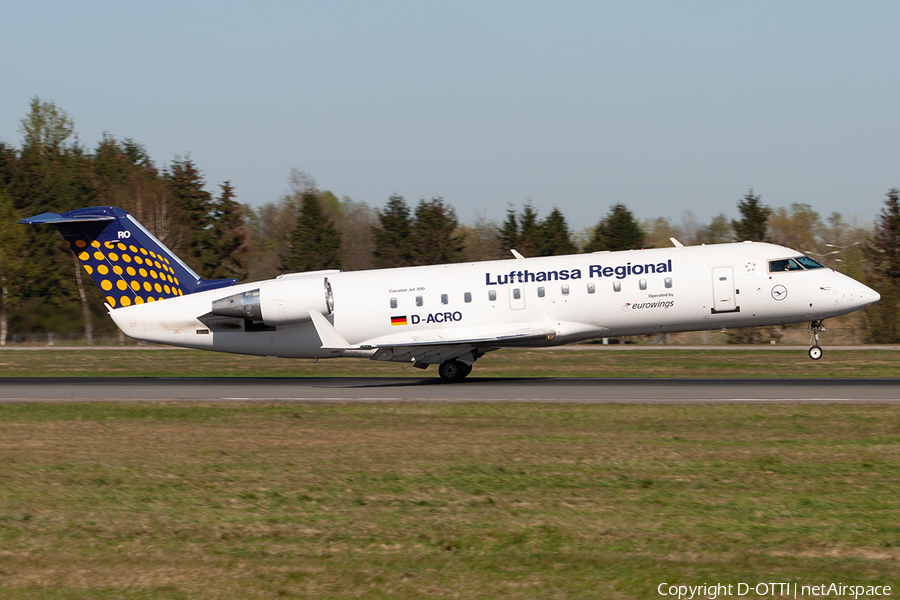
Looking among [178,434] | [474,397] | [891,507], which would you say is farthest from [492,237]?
[891,507]

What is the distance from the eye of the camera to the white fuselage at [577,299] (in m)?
25.7

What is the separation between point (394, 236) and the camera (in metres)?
76.2

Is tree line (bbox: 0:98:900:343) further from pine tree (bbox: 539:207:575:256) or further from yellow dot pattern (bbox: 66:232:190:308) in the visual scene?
yellow dot pattern (bbox: 66:232:190:308)

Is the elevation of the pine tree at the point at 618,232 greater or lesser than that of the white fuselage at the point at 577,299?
greater

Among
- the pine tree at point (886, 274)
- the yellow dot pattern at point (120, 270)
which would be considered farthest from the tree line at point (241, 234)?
the yellow dot pattern at point (120, 270)

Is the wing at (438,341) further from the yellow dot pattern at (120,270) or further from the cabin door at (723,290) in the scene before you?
the yellow dot pattern at (120,270)

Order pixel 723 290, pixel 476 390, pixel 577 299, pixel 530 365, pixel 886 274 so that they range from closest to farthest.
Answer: pixel 476 390
pixel 723 290
pixel 577 299
pixel 530 365
pixel 886 274

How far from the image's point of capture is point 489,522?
10.0 meters

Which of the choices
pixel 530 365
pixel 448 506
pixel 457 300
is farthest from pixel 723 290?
pixel 448 506

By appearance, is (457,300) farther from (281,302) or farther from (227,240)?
(227,240)

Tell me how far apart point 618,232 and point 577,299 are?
47.3m

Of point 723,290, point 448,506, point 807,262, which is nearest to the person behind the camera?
point 448,506

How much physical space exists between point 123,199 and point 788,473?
6855cm

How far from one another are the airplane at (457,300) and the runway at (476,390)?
1.25m
